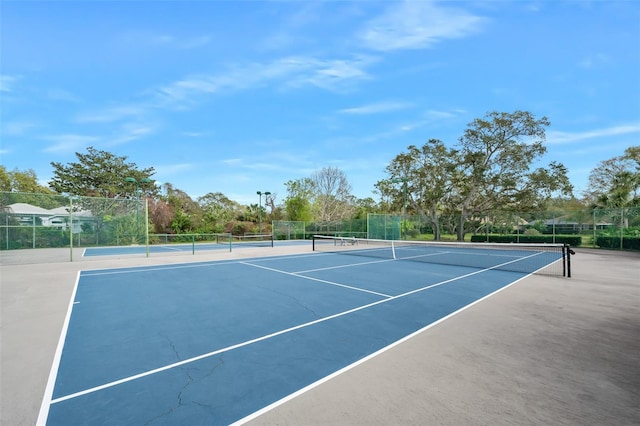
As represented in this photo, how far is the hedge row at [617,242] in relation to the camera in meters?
19.3

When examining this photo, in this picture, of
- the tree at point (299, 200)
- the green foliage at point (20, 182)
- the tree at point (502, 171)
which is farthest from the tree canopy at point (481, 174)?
the green foliage at point (20, 182)

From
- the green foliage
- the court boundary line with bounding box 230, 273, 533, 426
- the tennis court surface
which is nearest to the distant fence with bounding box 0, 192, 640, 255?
the tennis court surface

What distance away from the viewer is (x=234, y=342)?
4418 mm

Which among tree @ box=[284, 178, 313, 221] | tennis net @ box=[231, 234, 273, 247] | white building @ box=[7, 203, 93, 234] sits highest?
tree @ box=[284, 178, 313, 221]

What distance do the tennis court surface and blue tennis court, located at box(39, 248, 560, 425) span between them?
2cm

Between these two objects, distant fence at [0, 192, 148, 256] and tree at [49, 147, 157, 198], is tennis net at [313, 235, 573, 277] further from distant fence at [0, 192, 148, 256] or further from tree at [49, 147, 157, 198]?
tree at [49, 147, 157, 198]

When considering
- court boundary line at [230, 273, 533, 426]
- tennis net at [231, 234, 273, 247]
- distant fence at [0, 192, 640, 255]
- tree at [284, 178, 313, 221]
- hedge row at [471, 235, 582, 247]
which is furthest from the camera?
tree at [284, 178, 313, 221]

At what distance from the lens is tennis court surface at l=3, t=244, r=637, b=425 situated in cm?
285

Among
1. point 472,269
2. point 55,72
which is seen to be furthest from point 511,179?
point 55,72

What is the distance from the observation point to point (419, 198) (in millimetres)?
33500

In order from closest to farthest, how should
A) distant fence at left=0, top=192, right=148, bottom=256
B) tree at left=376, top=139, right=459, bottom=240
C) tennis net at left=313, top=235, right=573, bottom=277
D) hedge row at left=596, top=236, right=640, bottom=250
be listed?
tennis net at left=313, top=235, right=573, bottom=277, distant fence at left=0, top=192, right=148, bottom=256, hedge row at left=596, top=236, right=640, bottom=250, tree at left=376, top=139, right=459, bottom=240

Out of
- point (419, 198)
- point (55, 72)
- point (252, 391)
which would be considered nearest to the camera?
point (252, 391)

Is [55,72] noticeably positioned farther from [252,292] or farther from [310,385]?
[310,385]

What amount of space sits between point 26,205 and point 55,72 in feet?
23.4
